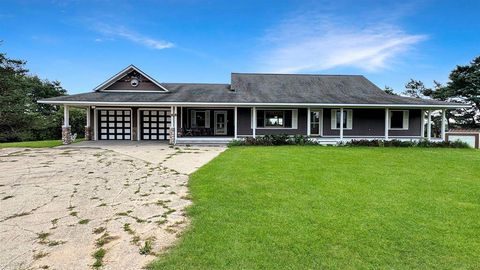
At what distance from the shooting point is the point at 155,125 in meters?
21.0

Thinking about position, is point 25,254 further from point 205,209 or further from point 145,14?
point 145,14

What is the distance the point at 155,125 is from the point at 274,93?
864 cm

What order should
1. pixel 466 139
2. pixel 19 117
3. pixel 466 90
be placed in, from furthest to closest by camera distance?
1. pixel 466 90
2. pixel 19 117
3. pixel 466 139

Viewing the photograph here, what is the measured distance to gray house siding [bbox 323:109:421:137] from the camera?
20.2m

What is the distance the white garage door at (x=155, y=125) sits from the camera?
68.4ft

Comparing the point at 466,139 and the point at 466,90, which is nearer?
the point at 466,139

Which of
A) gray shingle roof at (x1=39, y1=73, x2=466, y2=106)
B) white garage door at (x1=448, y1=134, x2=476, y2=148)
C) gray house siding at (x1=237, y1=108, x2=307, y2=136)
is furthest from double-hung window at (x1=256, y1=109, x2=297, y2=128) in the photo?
white garage door at (x1=448, y1=134, x2=476, y2=148)

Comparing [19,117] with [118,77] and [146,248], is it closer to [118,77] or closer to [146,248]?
[118,77]

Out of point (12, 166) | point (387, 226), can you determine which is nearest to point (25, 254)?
point (387, 226)

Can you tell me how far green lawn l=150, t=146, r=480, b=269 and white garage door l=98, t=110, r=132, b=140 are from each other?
14.0m

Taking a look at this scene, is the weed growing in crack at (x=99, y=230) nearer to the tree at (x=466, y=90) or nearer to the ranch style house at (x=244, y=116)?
the ranch style house at (x=244, y=116)

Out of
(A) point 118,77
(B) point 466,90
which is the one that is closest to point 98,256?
(A) point 118,77

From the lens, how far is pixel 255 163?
10.4 metres

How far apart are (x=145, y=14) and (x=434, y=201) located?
63.1 feet
